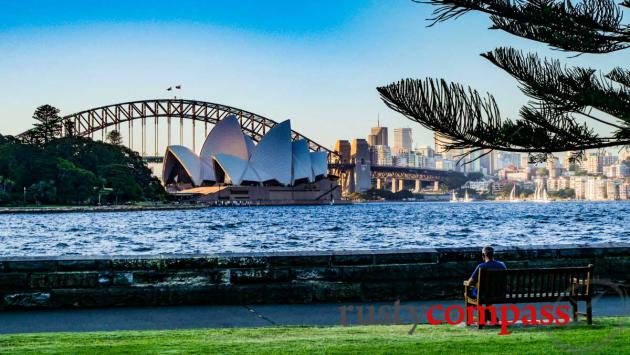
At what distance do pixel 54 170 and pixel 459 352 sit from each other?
9143cm

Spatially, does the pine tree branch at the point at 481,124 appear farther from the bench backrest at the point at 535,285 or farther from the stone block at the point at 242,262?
the stone block at the point at 242,262

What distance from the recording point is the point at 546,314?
27.2 ft

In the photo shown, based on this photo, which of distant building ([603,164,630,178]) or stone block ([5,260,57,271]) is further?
distant building ([603,164,630,178])

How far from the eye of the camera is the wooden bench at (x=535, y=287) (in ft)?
25.5

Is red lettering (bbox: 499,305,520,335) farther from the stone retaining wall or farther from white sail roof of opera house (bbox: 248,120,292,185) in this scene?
white sail roof of opera house (bbox: 248,120,292,185)

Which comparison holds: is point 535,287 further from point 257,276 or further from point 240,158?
point 240,158

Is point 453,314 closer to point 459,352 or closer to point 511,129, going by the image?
point 459,352

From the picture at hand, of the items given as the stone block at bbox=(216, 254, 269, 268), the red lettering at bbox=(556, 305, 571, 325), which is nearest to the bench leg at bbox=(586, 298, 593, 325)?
the red lettering at bbox=(556, 305, 571, 325)

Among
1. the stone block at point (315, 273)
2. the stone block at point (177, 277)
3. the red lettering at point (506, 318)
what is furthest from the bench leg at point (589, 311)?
the stone block at point (177, 277)

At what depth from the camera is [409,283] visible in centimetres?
998

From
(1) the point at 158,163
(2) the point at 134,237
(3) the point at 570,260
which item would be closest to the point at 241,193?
(1) the point at 158,163

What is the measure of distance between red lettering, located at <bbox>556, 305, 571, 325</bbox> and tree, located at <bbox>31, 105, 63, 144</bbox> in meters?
102

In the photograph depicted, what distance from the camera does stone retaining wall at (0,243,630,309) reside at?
948 centimetres

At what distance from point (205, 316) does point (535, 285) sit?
338 cm
